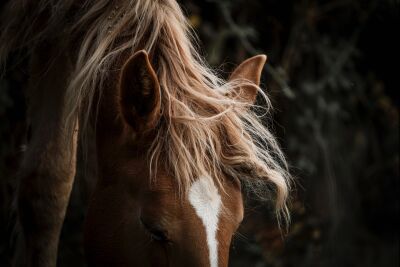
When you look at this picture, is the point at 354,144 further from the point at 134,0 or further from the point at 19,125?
the point at 134,0

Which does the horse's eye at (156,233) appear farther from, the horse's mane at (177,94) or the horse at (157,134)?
the horse's mane at (177,94)

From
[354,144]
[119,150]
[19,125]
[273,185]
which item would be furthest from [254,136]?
[354,144]

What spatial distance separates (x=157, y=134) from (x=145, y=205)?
199 millimetres

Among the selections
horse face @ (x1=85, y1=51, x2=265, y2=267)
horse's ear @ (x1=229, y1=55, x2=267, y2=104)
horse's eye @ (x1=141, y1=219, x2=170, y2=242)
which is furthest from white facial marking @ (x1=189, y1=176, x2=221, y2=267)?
horse's ear @ (x1=229, y1=55, x2=267, y2=104)

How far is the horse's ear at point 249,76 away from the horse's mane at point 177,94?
0.09 ft

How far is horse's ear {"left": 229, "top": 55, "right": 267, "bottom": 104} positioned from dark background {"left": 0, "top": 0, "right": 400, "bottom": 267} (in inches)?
67.1

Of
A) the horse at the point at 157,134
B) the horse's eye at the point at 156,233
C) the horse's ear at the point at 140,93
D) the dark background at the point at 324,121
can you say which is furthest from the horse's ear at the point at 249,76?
the dark background at the point at 324,121

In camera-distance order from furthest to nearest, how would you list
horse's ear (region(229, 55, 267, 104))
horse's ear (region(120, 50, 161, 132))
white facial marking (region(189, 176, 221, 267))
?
1. horse's ear (region(229, 55, 267, 104))
2. horse's ear (region(120, 50, 161, 132))
3. white facial marking (region(189, 176, 221, 267))

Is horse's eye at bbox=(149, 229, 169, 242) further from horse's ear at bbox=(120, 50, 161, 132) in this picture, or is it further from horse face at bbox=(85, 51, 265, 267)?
horse's ear at bbox=(120, 50, 161, 132)

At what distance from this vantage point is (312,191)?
4.61 m

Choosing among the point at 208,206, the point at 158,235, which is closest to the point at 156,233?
the point at 158,235

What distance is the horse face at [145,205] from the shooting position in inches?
63.0

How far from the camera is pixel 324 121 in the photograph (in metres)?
5.00

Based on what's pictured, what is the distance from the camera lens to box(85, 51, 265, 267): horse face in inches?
63.0
